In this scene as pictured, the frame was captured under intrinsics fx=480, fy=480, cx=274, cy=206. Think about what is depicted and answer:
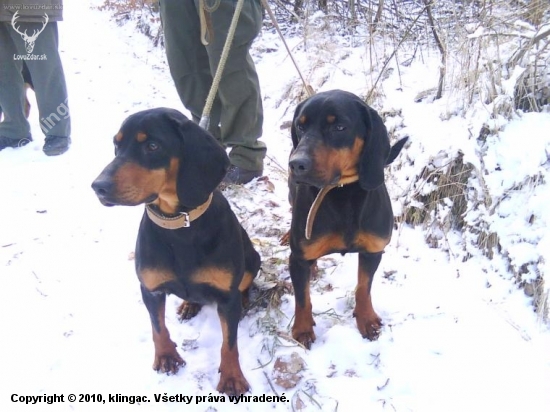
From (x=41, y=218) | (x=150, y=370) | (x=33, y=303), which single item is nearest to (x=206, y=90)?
(x=41, y=218)

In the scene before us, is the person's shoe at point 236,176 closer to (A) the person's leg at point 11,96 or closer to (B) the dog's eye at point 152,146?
(B) the dog's eye at point 152,146

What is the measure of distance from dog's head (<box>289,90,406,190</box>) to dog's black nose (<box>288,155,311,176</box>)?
0.03 m

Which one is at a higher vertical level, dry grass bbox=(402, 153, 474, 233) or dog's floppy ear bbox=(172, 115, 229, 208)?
dog's floppy ear bbox=(172, 115, 229, 208)

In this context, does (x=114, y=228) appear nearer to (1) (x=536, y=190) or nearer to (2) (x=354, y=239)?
(2) (x=354, y=239)

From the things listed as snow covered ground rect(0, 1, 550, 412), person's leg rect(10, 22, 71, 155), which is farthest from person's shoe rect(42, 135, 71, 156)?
snow covered ground rect(0, 1, 550, 412)

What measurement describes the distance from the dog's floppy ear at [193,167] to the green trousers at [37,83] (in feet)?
9.80

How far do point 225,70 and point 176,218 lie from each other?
1.91m

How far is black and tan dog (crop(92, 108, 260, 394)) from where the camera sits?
1.88m

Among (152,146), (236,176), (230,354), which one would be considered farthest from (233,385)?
(236,176)

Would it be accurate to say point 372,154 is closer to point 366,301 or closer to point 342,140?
point 342,140

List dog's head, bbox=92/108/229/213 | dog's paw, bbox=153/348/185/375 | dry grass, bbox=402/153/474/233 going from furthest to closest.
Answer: dry grass, bbox=402/153/474/233 < dog's paw, bbox=153/348/185/375 < dog's head, bbox=92/108/229/213

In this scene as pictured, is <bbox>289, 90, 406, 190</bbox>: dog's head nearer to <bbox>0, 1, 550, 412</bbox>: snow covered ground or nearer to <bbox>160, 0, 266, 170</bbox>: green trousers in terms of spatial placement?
<bbox>0, 1, 550, 412</bbox>: snow covered ground

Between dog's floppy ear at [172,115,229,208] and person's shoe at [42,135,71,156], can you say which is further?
person's shoe at [42,135,71,156]

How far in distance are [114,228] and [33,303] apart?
2.85ft
